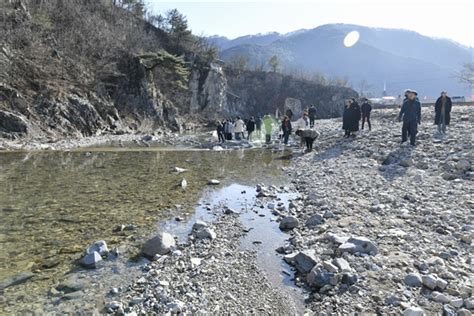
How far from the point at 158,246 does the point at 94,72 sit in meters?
37.2

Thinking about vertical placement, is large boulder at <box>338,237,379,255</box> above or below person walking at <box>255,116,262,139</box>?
below

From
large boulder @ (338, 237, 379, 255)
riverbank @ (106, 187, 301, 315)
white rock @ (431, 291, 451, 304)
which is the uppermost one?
large boulder @ (338, 237, 379, 255)

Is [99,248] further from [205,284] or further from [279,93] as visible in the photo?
[279,93]

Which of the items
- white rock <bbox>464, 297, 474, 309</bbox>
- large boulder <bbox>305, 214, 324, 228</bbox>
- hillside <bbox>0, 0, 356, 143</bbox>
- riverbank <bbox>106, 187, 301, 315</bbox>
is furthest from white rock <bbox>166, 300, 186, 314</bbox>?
hillside <bbox>0, 0, 356, 143</bbox>

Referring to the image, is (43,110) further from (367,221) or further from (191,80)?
(191,80)

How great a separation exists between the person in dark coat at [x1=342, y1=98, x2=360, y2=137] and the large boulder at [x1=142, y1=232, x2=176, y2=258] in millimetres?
16923

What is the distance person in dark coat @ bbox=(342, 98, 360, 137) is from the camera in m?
20.9

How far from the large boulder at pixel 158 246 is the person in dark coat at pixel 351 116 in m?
16.9

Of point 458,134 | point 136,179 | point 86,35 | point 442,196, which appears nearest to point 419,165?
point 442,196

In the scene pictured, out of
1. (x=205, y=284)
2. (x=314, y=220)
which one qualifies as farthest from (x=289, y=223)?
(x=205, y=284)

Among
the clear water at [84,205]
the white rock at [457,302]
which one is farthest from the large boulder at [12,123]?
the white rock at [457,302]

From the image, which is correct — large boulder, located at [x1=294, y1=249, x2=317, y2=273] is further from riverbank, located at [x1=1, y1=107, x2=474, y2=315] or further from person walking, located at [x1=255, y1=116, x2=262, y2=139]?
person walking, located at [x1=255, y1=116, x2=262, y2=139]

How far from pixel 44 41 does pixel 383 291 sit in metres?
38.5

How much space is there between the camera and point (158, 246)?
6418 mm
